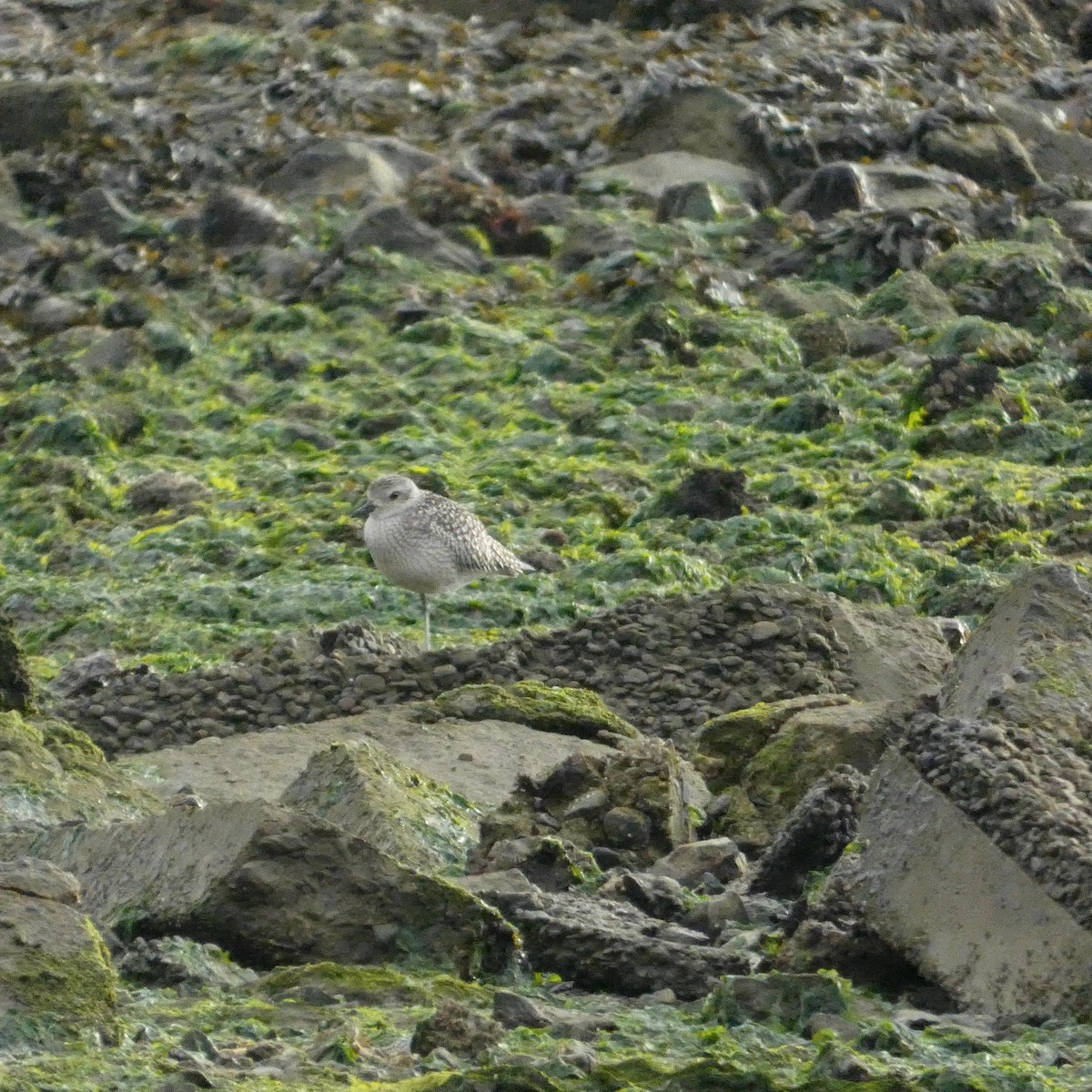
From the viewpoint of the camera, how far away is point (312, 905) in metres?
6.25

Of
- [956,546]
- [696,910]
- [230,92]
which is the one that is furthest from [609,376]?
[696,910]

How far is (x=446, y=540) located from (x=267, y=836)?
19.2ft

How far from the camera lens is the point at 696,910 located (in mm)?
6711

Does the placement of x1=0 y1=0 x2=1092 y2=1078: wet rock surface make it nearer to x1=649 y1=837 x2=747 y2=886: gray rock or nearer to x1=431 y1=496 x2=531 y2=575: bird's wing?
x1=649 y1=837 x2=747 y2=886: gray rock

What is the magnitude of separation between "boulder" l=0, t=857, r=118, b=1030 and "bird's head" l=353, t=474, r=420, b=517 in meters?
6.99

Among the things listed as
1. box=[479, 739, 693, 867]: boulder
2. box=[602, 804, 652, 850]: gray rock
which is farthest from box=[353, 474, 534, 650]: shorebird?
box=[602, 804, 652, 850]: gray rock

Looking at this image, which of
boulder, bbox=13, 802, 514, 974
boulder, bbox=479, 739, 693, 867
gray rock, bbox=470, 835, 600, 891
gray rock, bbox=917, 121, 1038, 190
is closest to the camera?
boulder, bbox=13, 802, 514, 974

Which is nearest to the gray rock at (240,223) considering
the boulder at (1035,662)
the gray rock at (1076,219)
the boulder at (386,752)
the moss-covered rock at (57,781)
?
the gray rock at (1076,219)

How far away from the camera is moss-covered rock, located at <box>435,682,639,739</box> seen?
31.3 feet

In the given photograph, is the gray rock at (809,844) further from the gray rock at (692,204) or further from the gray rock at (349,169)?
the gray rock at (349,169)

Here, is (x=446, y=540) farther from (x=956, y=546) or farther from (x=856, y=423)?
(x=856, y=423)

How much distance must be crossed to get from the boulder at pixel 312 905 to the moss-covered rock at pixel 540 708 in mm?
3197

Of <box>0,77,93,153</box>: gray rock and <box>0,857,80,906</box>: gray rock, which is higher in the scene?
<box>0,857,80,906</box>: gray rock

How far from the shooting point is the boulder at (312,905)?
622 cm
